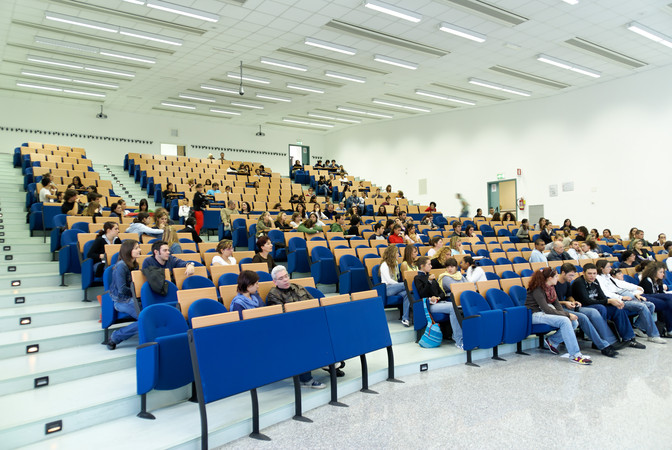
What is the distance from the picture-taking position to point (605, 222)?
A: 1207cm

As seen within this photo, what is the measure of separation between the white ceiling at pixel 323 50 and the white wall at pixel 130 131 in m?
0.59

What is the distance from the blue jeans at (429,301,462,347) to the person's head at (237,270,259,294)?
2.09m

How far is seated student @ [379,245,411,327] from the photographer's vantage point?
5.42 metres

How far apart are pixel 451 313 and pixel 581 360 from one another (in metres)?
1.35

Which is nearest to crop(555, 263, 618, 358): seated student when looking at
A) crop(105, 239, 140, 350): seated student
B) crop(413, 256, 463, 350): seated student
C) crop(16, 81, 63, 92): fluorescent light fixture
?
crop(413, 256, 463, 350): seated student

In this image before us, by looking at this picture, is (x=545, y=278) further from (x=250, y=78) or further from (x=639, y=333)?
(x=250, y=78)

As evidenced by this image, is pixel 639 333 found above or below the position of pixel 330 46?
below

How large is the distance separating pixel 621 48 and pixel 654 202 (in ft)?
12.5

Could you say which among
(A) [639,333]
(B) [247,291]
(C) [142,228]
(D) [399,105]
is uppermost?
(D) [399,105]

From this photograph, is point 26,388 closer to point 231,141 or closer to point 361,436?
point 361,436

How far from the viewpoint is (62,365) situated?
342cm

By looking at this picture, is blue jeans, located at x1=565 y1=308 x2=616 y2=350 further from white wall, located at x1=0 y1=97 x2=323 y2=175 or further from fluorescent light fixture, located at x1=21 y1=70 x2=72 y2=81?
white wall, located at x1=0 y1=97 x2=323 y2=175

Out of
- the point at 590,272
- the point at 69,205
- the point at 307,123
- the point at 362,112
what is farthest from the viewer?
the point at 307,123

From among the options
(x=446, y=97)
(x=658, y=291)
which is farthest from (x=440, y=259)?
(x=446, y=97)
